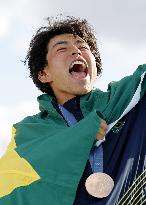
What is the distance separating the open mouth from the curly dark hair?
0.56m

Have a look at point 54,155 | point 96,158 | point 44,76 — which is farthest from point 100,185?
point 44,76

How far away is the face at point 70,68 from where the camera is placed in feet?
14.3

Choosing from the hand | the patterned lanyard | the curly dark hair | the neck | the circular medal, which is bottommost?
the circular medal

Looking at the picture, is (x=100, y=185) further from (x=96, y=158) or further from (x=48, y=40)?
(x=48, y=40)

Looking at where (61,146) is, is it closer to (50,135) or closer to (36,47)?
(50,135)

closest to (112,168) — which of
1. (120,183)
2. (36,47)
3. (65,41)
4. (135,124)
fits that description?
(120,183)

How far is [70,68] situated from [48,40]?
2.48ft

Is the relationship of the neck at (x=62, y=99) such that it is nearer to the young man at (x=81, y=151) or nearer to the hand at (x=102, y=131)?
the young man at (x=81, y=151)

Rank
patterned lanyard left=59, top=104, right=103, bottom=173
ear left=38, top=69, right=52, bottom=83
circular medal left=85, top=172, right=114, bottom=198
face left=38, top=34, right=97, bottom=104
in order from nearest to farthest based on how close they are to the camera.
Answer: circular medal left=85, top=172, right=114, bottom=198 < patterned lanyard left=59, top=104, right=103, bottom=173 < face left=38, top=34, right=97, bottom=104 < ear left=38, top=69, right=52, bottom=83

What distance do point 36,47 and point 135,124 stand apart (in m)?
1.81

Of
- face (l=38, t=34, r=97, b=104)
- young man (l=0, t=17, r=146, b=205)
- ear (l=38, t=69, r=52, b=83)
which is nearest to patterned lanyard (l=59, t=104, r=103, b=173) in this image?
young man (l=0, t=17, r=146, b=205)

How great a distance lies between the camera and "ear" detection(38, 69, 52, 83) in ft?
16.0

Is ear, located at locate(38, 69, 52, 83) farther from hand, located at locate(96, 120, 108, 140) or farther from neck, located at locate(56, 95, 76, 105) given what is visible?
hand, located at locate(96, 120, 108, 140)

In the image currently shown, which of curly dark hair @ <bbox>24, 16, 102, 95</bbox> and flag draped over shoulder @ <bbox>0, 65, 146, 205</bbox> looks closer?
flag draped over shoulder @ <bbox>0, 65, 146, 205</bbox>
